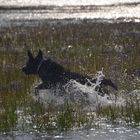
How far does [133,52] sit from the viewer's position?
19438mm

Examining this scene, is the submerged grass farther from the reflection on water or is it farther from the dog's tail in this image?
the reflection on water

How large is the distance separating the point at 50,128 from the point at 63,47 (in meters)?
10.8

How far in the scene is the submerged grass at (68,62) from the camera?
1110cm

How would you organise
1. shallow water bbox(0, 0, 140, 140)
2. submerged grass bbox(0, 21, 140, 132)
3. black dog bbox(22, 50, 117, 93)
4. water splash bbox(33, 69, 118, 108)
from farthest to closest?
black dog bbox(22, 50, 117, 93) < water splash bbox(33, 69, 118, 108) < submerged grass bbox(0, 21, 140, 132) < shallow water bbox(0, 0, 140, 140)

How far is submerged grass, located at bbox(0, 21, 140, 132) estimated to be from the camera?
11.1 metres

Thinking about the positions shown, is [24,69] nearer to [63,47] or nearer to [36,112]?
[36,112]

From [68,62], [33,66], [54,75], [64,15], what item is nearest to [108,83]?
[54,75]

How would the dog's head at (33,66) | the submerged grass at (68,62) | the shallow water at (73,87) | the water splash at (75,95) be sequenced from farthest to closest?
the dog's head at (33,66) → the water splash at (75,95) → the submerged grass at (68,62) → the shallow water at (73,87)

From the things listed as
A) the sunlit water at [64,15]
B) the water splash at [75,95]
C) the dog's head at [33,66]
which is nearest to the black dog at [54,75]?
the dog's head at [33,66]

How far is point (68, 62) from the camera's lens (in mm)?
18125

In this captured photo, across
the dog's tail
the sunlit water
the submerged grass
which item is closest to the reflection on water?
the sunlit water

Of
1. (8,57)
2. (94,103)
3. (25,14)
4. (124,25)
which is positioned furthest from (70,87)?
(25,14)

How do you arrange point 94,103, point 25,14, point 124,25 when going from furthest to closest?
1. point 25,14
2. point 124,25
3. point 94,103

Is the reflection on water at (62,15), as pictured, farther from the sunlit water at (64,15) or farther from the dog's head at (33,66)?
the dog's head at (33,66)
